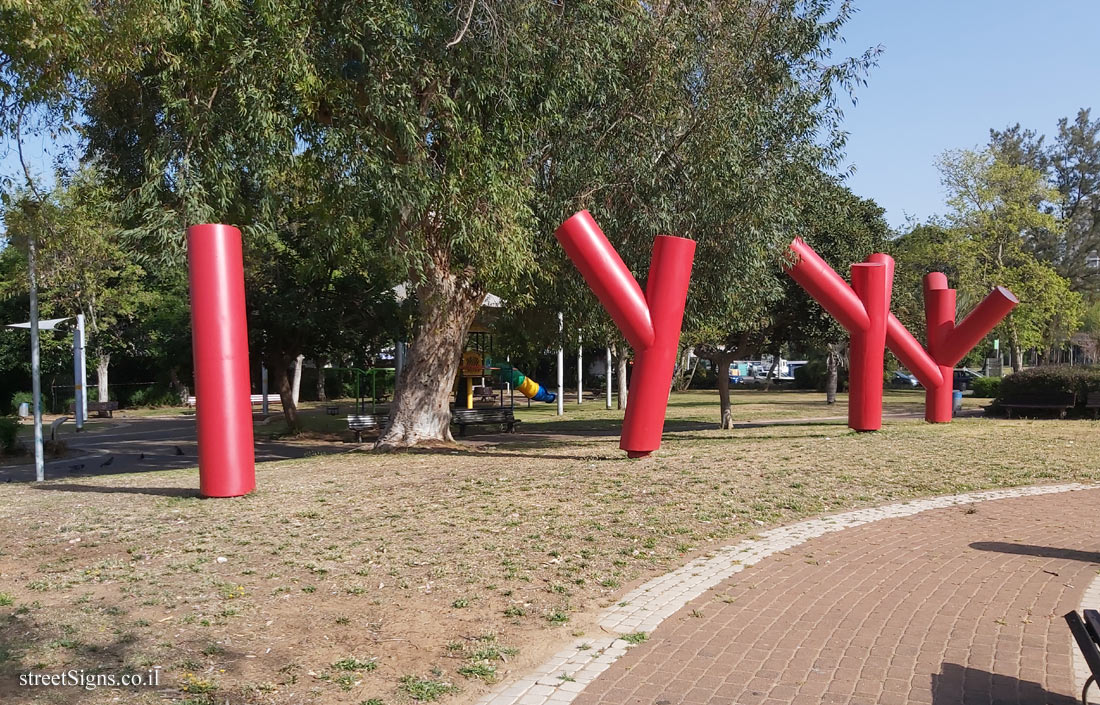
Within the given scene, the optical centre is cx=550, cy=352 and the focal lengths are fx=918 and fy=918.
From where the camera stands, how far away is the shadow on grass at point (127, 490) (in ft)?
36.1

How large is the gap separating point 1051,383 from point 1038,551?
1926 centimetres

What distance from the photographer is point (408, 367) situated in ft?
55.8

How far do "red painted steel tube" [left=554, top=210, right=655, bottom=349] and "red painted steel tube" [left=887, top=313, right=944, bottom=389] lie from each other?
26.5ft

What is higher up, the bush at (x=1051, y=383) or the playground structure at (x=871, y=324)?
the playground structure at (x=871, y=324)

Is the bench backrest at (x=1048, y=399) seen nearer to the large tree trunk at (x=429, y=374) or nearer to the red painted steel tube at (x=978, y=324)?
the red painted steel tube at (x=978, y=324)

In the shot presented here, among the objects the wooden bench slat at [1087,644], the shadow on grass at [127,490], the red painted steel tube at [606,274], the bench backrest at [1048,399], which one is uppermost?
the red painted steel tube at [606,274]

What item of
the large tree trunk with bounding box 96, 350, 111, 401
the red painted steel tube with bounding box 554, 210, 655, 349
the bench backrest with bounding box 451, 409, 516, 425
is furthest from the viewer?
the large tree trunk with bounding box 96, 350, 111, 401

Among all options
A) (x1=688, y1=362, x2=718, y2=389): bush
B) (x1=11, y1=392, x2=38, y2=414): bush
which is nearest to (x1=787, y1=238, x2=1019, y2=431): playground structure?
(x1=11, y1=392, x2=38, y2=414): bush

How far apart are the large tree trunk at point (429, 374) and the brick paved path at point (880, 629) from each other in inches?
372

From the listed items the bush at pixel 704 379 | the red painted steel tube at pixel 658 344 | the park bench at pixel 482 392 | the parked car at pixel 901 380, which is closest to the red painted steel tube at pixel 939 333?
the red painted steel tube at pixel 658 344

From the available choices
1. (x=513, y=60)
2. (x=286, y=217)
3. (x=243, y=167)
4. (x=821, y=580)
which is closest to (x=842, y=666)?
(x=821, y=580)

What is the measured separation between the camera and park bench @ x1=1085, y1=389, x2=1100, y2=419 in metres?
24.0

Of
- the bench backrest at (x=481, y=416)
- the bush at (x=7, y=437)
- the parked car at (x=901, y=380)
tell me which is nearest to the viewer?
the bush at (x=7, y=437)

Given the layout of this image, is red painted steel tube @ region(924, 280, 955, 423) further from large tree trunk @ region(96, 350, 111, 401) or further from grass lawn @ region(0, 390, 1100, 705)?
large tree trunk @ region(96, 350, 111, 401)
